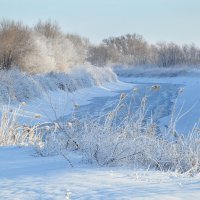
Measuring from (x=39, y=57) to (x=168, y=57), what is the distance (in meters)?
38.1

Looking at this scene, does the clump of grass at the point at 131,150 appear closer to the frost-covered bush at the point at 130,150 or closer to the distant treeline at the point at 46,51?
the frost-covered bush at the point at 130,150

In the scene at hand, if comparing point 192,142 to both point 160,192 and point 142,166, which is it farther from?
point 160,192

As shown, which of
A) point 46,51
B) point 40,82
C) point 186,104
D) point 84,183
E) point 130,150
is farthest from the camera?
point 46,51

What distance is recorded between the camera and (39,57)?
102 feet

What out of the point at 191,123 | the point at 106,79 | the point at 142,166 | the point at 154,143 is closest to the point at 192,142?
the point at 154,143

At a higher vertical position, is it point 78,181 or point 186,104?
point 78,181

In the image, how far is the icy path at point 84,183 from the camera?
3.74 metres

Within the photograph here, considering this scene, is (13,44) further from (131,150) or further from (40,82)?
(131,150)

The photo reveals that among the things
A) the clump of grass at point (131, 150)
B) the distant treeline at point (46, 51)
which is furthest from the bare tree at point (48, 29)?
the clump of grass at point (131, 150)

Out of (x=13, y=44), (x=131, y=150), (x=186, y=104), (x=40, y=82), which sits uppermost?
(x=13, y=44)

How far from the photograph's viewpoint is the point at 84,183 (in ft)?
13.3

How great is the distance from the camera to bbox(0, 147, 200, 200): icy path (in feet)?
12.3

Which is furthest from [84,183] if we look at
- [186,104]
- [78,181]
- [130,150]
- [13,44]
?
[13,44]

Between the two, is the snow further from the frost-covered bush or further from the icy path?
the icy path
